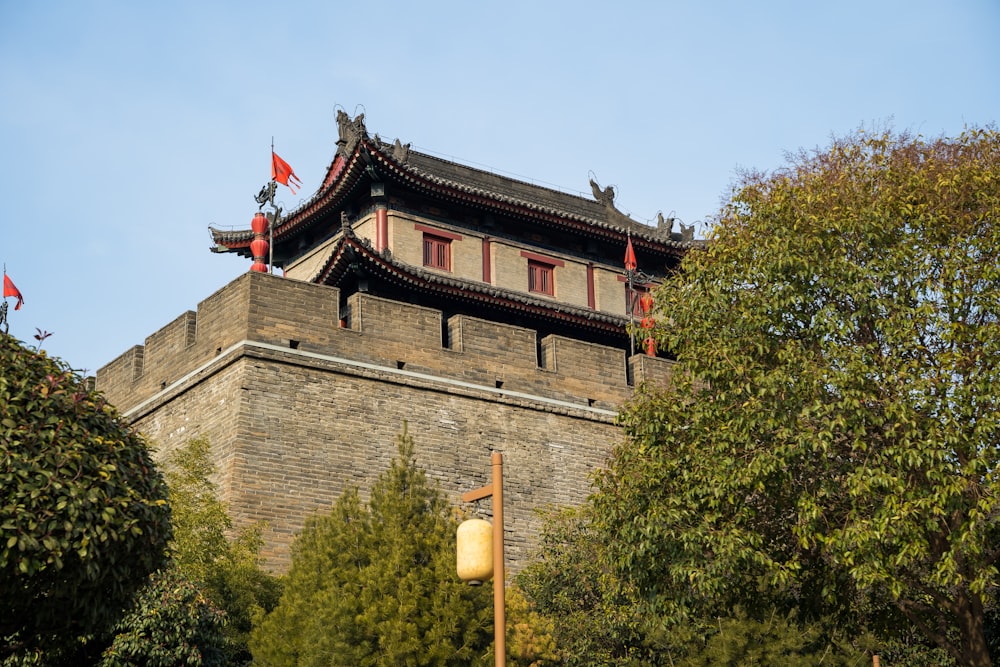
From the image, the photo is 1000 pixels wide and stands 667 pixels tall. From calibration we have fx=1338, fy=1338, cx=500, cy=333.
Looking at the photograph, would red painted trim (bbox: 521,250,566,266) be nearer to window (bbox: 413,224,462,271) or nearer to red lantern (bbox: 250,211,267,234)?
window (bbox: 413,224,462,271)

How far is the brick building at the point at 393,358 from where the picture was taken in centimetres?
1681

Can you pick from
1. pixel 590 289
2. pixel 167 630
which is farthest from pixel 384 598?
pixel 590 289

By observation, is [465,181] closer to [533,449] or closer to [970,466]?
[533,449]

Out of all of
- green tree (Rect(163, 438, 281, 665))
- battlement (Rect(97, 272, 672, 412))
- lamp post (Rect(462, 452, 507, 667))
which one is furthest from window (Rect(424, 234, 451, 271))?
lamp post (Rect(462, 452, 507, 667))

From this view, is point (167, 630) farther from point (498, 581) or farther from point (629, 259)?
point (629, 259)

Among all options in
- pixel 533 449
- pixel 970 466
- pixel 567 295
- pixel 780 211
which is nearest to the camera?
pixel 970 466

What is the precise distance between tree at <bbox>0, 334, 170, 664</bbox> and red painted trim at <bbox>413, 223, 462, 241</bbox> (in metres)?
13.5

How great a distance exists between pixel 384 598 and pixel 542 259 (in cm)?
1262

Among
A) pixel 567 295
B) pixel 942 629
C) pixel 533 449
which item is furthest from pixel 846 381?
pixel 567 295

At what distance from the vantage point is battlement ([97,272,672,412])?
57.0ft

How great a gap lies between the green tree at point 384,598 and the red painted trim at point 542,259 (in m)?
11.4

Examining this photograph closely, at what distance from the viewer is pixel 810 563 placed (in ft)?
39.2

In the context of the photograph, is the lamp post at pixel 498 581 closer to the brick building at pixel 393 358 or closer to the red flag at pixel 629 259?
the brick building at pixel 393 358

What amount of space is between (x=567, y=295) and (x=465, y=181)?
281 centimetres
